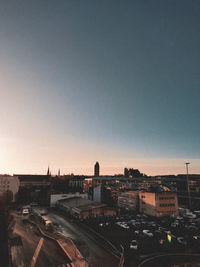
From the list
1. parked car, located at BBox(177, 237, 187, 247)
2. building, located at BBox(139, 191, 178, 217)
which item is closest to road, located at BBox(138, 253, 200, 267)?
parked car, located at BBox(177, 237, 187, 247)

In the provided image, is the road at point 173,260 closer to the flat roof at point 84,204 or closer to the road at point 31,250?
the road at point 31,250

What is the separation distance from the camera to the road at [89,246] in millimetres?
28977

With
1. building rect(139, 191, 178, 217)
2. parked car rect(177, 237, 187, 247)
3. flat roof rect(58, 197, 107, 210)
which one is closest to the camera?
parked car rect(177, 237, 187, 247)

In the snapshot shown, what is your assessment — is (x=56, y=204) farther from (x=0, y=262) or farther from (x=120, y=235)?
(x=0, y=262)

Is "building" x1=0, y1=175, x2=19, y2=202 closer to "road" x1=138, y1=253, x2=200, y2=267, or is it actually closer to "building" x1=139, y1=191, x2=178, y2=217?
"building" x1=139, y1=191, x2=178, y2=217

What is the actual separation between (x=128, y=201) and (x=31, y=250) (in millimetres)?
54061

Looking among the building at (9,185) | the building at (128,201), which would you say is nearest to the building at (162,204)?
the building at (128,201)

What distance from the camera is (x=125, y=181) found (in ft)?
516

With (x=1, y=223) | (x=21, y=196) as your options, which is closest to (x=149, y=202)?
(x=1, y=223)

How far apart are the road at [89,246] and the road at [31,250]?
4642mm

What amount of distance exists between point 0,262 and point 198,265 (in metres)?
33.0

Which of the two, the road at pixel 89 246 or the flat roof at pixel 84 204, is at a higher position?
the flat roof at pixel 84 204

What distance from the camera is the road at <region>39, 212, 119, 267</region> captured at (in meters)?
29.0

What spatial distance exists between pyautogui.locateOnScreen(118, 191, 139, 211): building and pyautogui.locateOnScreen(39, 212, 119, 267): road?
32781 millimetres
